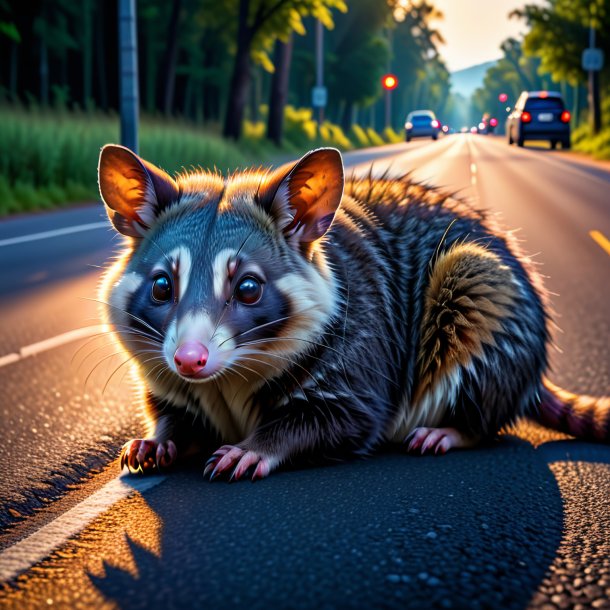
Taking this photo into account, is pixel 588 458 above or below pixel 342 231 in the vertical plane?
below

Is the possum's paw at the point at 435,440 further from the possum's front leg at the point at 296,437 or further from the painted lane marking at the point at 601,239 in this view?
the painted lane marking at the point at 601,239

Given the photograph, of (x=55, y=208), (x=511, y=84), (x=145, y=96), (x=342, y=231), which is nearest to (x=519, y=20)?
(x=145, y=96)

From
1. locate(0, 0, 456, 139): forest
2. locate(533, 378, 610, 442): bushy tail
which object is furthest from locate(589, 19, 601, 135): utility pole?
locate(533, 378, 610, 442): bushy tail

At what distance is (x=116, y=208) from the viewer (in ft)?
12.3

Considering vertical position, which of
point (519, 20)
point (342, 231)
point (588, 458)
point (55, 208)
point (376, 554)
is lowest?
point (55, 208)

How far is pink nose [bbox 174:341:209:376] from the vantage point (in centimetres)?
308

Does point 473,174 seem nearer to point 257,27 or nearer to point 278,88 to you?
point 257,27

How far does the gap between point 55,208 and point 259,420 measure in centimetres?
1527

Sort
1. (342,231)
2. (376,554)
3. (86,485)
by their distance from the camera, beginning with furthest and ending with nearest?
(342,231), (86,485), (376,554)

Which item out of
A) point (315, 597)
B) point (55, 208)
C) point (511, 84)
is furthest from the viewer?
point (511, 84)

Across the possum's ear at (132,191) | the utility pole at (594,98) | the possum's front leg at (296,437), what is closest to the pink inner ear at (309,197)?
the possum's ear at (132,191)

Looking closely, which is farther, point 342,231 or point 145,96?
point 145,96

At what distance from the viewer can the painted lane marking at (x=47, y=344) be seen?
660cm

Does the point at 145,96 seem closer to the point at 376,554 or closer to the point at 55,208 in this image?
the point at 55,208
